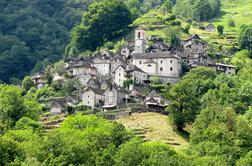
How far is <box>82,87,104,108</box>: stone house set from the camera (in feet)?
334

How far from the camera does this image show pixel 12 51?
525ft

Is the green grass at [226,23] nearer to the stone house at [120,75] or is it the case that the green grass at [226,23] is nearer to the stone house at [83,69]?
the stone house at [83,69]

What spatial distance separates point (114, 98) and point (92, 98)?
406 centimetres

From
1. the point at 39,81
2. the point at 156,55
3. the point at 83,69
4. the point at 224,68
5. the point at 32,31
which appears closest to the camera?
the point at 156,55

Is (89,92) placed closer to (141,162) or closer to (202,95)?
(202,95)

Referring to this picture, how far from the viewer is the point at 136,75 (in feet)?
357

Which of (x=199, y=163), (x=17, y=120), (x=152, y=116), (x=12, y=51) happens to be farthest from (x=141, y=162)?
(x=12, y=51)

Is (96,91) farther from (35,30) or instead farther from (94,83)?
(35,30)

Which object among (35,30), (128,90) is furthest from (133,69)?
(35,30)

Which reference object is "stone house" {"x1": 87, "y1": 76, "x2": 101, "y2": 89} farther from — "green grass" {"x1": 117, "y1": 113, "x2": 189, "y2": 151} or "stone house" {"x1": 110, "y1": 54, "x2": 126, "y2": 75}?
"green grass" {"x1": 117, "y1": 113, "x2": 189, "y2": 151}

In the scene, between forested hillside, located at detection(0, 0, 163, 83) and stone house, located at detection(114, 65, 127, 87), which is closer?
stone house, located at detection(114, 65, 127, 87)

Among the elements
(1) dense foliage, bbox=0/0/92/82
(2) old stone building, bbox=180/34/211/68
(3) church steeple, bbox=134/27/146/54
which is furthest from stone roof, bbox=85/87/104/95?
(1) dense foliage, bbox=0/0/92/82

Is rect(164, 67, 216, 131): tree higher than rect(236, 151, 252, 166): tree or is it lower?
higher

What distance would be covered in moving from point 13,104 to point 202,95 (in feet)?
98.1
